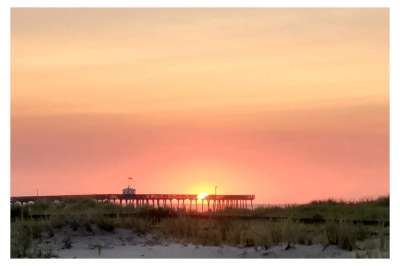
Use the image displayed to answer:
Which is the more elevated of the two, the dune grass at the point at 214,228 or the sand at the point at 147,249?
the dune grass at the point at 214,228

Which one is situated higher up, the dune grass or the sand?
the dune grass

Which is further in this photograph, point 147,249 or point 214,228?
point 214,228

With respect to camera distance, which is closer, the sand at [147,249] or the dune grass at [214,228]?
the sand at [147,249]

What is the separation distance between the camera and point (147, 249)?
1931 cm

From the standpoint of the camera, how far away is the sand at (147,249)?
60.4 ft

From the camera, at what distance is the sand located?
1841 centimetres

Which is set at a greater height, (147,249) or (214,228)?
(214,228)

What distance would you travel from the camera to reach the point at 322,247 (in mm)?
18625

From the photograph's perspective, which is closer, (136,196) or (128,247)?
(128,247)

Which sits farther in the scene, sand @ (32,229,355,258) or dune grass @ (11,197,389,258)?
dune grass @ (11,197,389,258)
